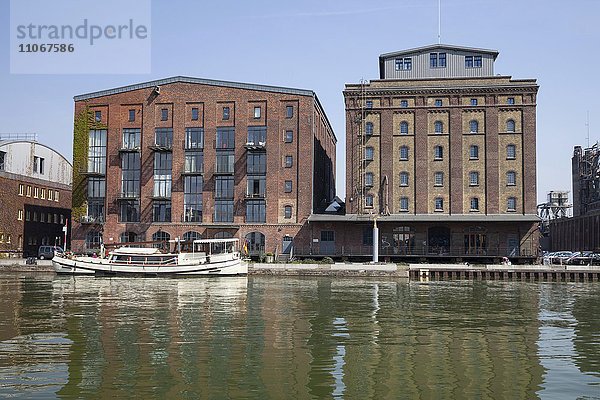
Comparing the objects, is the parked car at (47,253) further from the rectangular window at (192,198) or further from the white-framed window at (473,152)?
the white-framed window at (473,152)

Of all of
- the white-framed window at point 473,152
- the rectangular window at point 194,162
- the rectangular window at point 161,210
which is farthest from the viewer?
the rectangular window at point 161,210

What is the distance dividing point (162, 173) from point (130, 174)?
13.3 ft

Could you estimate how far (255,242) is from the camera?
246 feet

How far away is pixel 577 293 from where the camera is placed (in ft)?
151

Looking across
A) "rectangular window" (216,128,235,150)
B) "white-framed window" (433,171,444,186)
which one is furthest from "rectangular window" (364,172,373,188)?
"rectangular window" (216,128,235,150)

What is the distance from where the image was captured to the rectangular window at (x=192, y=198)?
3019 inches

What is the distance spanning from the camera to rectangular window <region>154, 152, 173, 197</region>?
77.7m

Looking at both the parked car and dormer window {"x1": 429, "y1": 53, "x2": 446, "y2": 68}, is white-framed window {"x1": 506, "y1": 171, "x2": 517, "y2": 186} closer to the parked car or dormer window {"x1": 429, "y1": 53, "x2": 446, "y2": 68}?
dormer window {"x1": 429, "y1": 53, "x2": 446, "y2": 68}

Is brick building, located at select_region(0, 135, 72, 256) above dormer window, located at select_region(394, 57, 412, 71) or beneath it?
beneath

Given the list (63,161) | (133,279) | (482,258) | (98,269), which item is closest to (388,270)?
(482,258)

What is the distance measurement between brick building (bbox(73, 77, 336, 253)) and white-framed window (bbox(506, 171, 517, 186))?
21353mm

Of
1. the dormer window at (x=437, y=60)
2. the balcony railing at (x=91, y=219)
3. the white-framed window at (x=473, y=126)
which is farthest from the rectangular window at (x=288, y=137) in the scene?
the balcony railing at (x=91, y=219)

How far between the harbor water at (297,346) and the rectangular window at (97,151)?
131 feet

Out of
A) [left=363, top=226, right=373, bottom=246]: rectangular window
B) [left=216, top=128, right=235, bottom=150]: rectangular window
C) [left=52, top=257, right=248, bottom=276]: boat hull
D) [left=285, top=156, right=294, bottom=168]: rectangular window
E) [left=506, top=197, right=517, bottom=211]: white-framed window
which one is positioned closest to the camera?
[left=52, top=257, right=248, bottom=276]: boat hull
